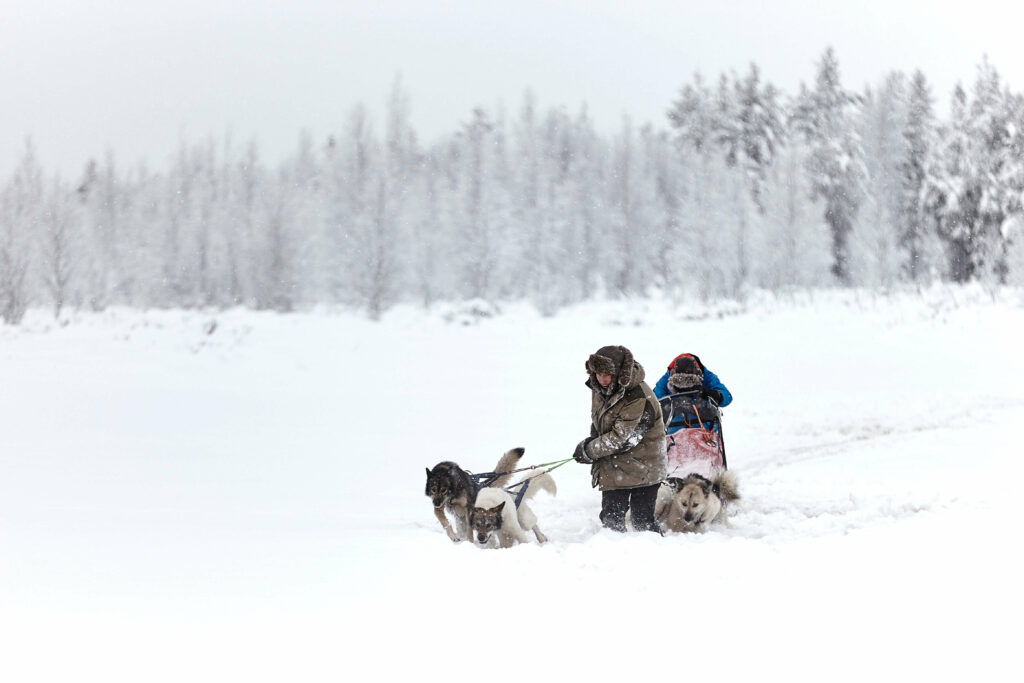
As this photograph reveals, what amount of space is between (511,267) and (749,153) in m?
13.4

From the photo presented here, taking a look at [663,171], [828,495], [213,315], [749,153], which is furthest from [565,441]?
[749,153]

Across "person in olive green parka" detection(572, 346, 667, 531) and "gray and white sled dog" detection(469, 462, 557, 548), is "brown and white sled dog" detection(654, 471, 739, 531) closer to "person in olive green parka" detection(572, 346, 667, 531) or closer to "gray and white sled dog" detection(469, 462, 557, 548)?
"person in olive green parka" detection(572, 346, 667, 531)

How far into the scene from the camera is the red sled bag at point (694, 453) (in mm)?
6422

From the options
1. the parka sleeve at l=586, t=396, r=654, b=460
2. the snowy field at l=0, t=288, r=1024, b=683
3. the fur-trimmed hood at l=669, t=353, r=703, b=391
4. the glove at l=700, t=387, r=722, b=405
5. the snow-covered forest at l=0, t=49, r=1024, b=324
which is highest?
the snow-covered forest at l=0, t=49, r=1024, b=324

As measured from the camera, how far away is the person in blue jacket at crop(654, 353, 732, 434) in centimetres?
713

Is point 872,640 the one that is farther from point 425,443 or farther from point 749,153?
point 749,153

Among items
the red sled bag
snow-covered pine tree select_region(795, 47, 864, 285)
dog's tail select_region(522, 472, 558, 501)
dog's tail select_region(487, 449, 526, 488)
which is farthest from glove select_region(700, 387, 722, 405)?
snow-covered pine tree select_region(795, 47, 864, 285)

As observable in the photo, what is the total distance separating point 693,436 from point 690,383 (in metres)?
0.58

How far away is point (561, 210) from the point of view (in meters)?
28.6

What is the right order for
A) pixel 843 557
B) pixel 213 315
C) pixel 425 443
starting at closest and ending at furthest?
pixel 843 557, pixel 425 443, pixel 213 315

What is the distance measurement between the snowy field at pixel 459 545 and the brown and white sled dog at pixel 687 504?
0.75 ft

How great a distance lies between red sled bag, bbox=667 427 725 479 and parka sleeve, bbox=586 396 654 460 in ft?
3.54

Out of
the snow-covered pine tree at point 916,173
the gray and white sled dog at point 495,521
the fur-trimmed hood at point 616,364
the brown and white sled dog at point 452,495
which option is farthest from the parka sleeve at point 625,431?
the snow-covered pine tree at point 916,173

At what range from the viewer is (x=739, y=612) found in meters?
3.66
